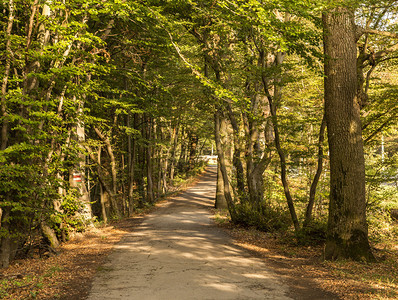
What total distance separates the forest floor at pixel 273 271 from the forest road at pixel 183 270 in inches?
11.3

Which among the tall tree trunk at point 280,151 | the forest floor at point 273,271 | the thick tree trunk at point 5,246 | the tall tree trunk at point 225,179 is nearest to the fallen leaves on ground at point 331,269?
the forest floor at point 273,271

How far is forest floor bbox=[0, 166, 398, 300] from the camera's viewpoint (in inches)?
236

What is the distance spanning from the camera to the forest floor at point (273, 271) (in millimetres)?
5984

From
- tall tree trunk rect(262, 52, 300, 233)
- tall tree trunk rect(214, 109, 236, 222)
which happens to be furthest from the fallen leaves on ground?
tall tree trunk rect(214, 109, 236, 222)

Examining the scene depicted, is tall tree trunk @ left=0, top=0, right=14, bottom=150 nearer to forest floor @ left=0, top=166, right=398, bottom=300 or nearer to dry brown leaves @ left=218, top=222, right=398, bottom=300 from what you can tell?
forest floor @ left=0, top=166, right=398, bottom=300

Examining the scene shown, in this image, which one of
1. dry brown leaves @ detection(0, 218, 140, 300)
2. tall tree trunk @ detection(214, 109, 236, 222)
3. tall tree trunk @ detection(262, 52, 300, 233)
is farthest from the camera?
tall tree trunk @ detection(214, 109, 236, 222)

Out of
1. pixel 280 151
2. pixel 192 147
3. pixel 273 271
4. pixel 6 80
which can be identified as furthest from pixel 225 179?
pixel 192 147

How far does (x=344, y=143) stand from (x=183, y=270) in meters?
4.70

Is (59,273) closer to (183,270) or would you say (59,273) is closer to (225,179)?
(183,270)

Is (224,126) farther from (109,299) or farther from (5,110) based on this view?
(109,299)

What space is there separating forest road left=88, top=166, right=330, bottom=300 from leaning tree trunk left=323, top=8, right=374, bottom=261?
79.3 inches

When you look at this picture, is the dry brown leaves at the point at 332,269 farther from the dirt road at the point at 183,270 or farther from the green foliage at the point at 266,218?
the green foliage at the point at 266,218

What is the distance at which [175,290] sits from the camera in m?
6.10

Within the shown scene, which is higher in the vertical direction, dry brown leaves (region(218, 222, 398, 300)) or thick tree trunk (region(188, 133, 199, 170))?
thick tree trunk (region(188, 133, 199, 170))
